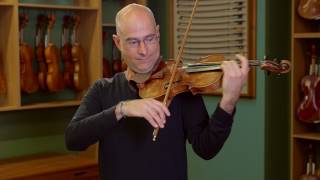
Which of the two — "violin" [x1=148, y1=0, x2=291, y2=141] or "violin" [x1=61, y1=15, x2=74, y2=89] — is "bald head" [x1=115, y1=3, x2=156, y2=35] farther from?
"violin" [x1=61, y1=15, x2=74, y2=89]

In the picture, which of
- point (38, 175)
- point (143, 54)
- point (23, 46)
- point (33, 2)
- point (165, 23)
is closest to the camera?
point (143, 54)

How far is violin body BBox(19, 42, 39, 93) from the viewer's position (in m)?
3.26

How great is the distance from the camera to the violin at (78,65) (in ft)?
11.6

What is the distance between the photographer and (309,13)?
313cm

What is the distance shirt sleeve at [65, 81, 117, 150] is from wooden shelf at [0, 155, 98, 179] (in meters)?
1.39

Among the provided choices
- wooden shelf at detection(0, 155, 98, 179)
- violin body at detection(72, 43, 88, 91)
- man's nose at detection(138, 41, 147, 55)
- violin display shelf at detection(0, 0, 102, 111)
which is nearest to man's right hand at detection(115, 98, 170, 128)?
man's nose at detection(138, 41, 147, 55)

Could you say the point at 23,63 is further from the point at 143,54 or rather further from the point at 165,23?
the point at 143,54

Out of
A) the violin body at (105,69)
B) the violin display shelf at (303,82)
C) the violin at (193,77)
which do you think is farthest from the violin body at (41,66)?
the violin at (193,77)

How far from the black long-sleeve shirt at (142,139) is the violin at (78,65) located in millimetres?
1810

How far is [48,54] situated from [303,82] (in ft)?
5.22

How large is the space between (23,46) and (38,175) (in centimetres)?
80

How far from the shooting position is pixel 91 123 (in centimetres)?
164

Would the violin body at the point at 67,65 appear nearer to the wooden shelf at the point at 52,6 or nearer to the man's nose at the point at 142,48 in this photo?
the wooden shelf at the point at 52,6

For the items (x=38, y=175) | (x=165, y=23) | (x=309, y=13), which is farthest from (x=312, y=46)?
(x=38, y=175)
